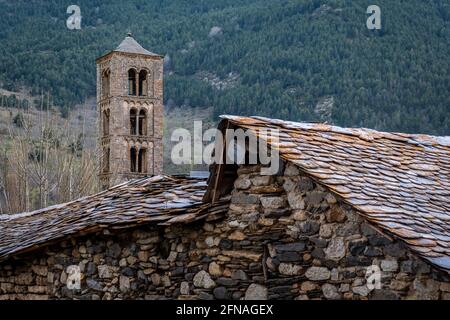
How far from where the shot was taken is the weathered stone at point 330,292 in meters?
7.07

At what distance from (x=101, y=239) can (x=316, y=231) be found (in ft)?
7.34

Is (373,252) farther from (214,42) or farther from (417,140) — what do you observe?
(214,42)

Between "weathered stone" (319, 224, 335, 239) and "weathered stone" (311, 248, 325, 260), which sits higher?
"weathered stone" (319, 224, 335, 239)

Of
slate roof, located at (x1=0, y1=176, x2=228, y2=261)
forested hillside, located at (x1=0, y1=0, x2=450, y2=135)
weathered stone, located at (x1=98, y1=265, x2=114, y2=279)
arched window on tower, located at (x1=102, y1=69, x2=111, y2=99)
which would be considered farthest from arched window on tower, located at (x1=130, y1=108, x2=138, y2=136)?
weathered stone, located at (x1=98, y1=265, x2=114, y2=279)

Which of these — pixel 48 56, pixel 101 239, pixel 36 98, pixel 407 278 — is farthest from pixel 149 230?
pixel 48 56

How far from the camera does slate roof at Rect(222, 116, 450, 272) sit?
6.61m

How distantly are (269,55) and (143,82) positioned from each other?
71.9ft

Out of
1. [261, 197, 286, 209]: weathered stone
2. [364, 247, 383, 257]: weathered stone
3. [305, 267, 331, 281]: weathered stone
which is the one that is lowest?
[305, 267, 331, 281]: weathered stone

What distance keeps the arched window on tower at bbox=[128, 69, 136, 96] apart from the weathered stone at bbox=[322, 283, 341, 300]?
5236 centimetres

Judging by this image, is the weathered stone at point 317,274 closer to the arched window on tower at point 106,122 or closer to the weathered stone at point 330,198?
the weathered stone at point 330,198

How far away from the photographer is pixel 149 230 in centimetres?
823

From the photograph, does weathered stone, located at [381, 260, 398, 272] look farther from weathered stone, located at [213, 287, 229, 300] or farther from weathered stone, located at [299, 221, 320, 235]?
weathered stone, located at [213, 287, 229, 300]

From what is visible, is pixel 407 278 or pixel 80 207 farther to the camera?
pixel 80 207

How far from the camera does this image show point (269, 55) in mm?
79312
